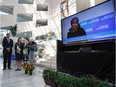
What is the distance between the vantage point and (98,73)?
116 inches

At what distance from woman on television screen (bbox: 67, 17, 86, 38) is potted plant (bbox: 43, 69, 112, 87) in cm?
97

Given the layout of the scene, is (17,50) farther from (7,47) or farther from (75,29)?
(75,29)

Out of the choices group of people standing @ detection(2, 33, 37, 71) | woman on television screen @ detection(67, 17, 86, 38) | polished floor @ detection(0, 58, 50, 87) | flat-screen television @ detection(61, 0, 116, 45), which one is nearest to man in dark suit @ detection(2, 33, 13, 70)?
group of people standing @ detection(2, 33, 37, 71)

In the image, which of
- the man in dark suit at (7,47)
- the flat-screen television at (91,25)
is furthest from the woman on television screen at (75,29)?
the man in dark suit at (7,47)

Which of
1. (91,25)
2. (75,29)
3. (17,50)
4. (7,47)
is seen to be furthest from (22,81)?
(7,47)

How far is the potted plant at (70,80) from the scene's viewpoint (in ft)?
7.70

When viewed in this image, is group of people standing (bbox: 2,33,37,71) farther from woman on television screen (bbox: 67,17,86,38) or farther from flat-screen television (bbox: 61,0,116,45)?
woman on television screen (bbox: 67,17,86,38)

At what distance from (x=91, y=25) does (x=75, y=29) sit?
1.63ft

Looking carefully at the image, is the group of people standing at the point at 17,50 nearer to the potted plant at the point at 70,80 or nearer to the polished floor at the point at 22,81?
the polished floor at the point at 22,81

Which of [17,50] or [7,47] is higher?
[7,47]

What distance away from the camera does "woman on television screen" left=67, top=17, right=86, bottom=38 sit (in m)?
Result: 3.56

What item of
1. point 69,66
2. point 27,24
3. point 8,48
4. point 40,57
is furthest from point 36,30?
point 69,66

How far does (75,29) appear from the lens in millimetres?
3699

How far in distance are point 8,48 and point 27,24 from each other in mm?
8070
